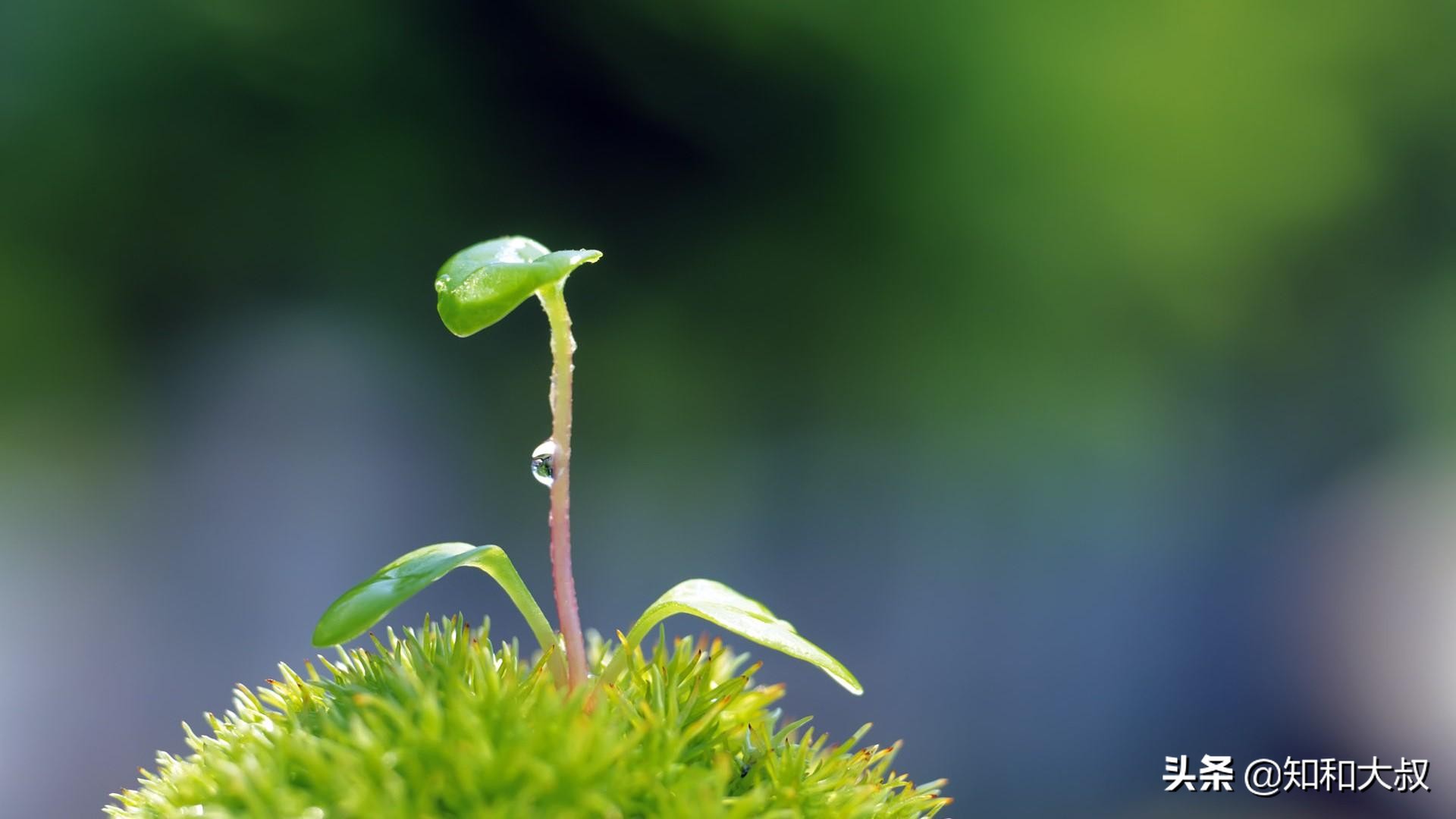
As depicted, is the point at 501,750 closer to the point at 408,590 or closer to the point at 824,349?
the point at 408,590

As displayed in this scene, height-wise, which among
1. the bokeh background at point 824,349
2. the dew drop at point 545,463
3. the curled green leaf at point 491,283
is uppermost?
the bokeh background at point 824,349

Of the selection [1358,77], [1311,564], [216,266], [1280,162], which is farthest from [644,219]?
[1311,564]
